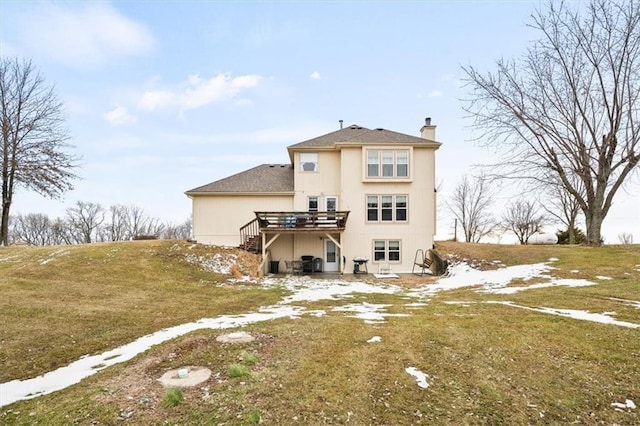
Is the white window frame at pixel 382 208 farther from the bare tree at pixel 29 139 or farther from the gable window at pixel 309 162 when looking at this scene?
the bare tree at pixel 29 139

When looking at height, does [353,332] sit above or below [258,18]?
below

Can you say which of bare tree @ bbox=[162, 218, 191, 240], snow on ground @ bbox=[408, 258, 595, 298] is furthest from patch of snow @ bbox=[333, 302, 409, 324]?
bare tree @ bbox=[162, 218, 191, 240]

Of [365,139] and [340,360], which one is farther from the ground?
[365,139]

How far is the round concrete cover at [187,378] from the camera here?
3940mm

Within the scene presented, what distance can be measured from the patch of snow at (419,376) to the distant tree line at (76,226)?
59496 millimetres

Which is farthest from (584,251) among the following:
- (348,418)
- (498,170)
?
(348,418)

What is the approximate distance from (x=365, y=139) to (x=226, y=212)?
8531 mm

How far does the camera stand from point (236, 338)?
5.50 meters

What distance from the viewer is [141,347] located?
5.41m

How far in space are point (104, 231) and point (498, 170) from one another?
63.3m

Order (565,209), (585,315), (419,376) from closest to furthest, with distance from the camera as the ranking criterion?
(419,376), (585,315), (565,209)

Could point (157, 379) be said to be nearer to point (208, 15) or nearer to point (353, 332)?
point (353, 332)

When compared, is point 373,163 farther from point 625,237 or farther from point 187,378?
point 625,237

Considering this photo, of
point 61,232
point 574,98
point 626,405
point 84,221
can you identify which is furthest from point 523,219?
point 61,232
